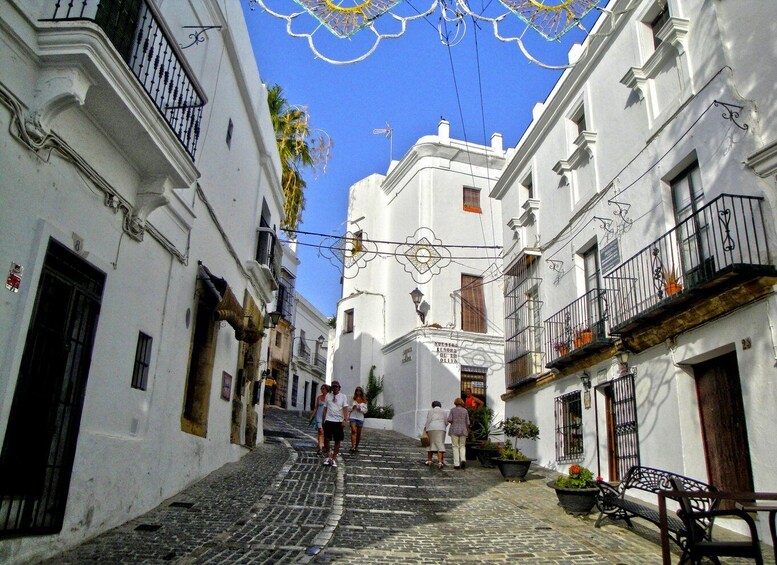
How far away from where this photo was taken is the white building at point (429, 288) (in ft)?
67.4

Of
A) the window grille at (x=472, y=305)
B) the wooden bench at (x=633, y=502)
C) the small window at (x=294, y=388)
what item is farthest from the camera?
the small window at (x=294, y=388)

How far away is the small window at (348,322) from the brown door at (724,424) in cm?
1823

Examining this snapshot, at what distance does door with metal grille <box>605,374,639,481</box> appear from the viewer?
982 centimetres

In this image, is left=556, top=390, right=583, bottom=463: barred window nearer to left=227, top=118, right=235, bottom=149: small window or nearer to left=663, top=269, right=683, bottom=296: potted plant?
left=663, top=269, right=683, bottom=296: potted plant

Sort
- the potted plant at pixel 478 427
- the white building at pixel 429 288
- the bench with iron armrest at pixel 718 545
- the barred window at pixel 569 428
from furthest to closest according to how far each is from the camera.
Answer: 1. the white building at pixel 429 288
2. the potted plant at pixel 478 427
3. the barred window at pixel 569 428
4. the bench with iron armrest at pixel 718 545

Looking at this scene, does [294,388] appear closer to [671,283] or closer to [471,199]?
[471,199]

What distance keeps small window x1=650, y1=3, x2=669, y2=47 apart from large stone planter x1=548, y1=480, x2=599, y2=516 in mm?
7448

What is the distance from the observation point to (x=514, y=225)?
1645 centimetres

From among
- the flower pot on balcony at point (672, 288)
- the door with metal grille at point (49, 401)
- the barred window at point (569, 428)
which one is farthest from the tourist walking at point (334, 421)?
the door with metal grille at point (49, 401)

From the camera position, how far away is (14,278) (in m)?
4.83

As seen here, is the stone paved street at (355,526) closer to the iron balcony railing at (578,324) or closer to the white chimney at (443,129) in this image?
the iron balcony railing at (578,324)

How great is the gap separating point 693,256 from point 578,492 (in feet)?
12.4

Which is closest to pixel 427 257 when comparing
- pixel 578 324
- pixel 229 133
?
pixel 578 324

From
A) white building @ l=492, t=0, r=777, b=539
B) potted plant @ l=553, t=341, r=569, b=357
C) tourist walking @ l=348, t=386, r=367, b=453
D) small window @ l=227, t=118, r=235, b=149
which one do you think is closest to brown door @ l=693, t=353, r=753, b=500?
white building @ l=492, t=0, r=777, b=539
